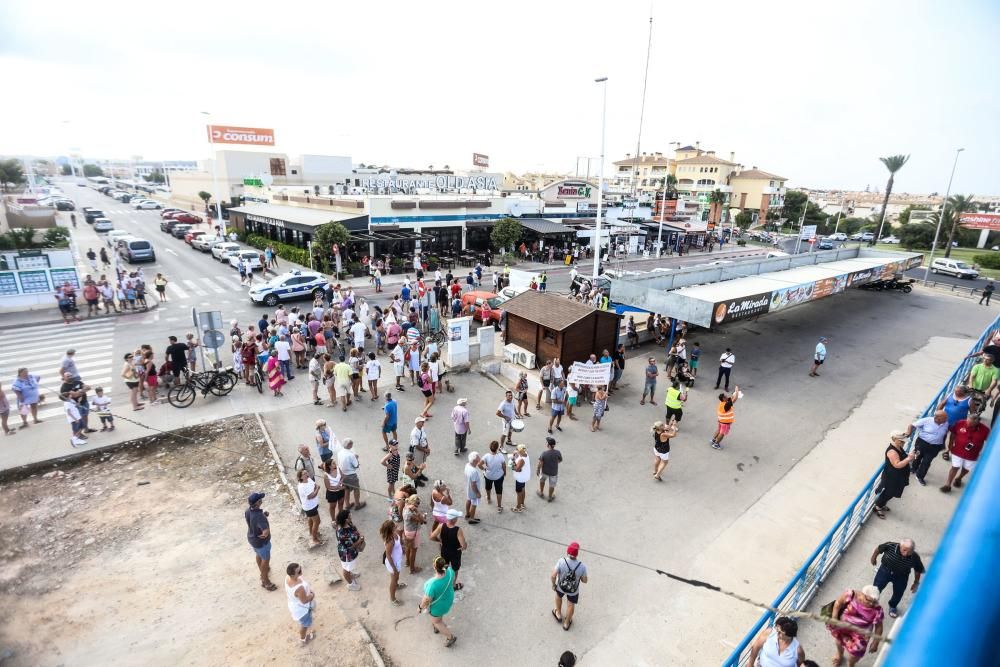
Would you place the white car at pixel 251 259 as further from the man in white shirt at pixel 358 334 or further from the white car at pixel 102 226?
the white car at pixel 102 226

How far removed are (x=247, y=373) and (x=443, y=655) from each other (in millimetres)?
10712

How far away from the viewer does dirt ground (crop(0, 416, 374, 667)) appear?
24.2 ft

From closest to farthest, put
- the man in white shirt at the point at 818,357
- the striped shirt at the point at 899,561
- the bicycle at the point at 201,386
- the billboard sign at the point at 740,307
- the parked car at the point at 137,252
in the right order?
1. the striped shirt at the point at 899,561
2. the bicycle at the point at 201,386
3. the billboard sign at the point at 740,307
4. the man in white shirt at the point at 818,357
5. the parked car at the point at 137,252

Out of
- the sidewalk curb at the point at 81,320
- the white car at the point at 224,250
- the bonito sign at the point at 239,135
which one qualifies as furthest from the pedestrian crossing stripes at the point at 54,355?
the bonito sign at the point at 239,135

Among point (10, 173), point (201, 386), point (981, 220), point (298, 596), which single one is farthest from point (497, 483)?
point (10, 173)

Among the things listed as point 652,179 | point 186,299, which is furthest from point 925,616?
point 652,179

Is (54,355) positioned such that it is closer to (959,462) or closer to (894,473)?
(894,473)

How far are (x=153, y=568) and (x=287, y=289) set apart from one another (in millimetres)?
17615

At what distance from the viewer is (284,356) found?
1513 cm

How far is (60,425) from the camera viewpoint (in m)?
12.9

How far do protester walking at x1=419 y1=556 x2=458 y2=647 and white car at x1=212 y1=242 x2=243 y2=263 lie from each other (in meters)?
32.4

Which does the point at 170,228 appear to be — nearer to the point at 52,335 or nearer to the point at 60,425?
the point at 52,335

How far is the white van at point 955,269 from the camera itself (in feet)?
134

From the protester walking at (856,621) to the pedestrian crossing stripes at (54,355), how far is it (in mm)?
16729
